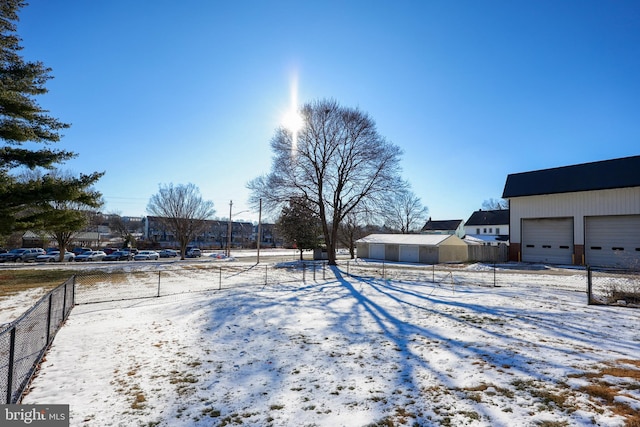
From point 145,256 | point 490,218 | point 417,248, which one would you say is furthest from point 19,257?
point 490,218

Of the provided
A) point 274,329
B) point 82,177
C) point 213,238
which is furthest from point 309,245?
point 213,238

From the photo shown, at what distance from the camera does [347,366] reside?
6.56 m

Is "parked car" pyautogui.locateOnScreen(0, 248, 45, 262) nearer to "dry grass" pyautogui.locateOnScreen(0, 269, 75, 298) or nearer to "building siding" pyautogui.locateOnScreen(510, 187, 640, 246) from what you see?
"dry grass" pyautogui.locateOnScreen(0, 269, 75, 298)

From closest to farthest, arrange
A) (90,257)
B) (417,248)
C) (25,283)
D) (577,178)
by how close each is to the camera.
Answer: (25,283) < (577,178) < (417,248) < (90,257)

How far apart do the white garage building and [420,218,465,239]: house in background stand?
1785 inches

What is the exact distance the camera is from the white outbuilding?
3947 centimetres

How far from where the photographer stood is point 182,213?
46.0 metres

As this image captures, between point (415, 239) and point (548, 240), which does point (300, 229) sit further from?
point (548, 240)

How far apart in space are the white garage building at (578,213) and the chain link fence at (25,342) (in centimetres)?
3808

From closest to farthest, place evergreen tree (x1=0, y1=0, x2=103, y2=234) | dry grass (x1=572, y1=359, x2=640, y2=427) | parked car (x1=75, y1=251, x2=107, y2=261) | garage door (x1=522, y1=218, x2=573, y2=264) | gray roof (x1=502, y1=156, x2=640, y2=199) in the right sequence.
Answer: dry grass (x1=572, y1=359, x2=640, y2=427), evergreen tree (x1=0, y1=0, x2=103, y2=234), gray roof (x1=502, y1=156, x2=640, y2=199), garage door (x1=522, y1=218, x2=573, y2=264), parked car (x1=75, y1=251, x2=107, y2=261)

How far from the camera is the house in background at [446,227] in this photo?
85.2 m

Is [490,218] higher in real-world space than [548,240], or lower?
higher

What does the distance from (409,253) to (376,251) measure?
207 inches

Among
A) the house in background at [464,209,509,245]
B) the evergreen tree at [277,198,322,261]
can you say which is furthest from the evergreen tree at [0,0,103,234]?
the house in background at [464,209,509,245]
